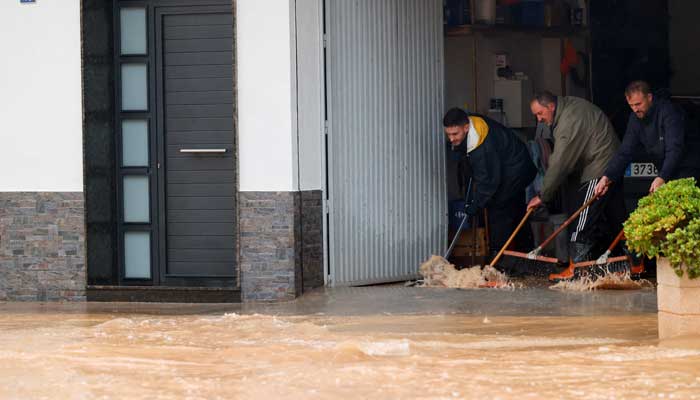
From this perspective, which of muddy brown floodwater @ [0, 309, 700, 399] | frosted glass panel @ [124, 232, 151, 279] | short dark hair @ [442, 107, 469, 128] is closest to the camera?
muddy brown floodwater @ [0, 309, 700, 399]

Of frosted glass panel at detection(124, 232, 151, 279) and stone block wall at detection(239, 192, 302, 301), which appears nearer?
stone block wall at detection(239, 192, 302, 301)

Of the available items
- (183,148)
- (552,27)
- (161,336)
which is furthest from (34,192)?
(552,27)

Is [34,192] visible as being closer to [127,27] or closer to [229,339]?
[127,27]

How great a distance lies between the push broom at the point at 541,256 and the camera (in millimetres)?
13188

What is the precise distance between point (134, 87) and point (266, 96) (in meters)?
1.51

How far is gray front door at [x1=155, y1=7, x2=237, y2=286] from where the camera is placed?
12.8 metres

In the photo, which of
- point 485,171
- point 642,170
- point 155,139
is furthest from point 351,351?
point 642,170

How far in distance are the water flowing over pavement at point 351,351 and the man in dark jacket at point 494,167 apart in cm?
181

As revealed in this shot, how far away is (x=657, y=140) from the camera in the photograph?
12.6 meters

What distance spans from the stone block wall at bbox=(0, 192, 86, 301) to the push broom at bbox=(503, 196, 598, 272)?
4344 mm

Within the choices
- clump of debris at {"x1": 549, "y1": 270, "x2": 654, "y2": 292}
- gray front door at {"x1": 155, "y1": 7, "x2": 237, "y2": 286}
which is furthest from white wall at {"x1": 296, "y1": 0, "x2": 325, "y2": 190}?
clump of debris at {"x1": 549, "y1": 270, "x2": 654, "y2": 292}

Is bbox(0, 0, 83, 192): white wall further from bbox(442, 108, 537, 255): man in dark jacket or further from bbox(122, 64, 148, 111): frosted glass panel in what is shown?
bbox(442, 108, 537, 255): man in dark jacket

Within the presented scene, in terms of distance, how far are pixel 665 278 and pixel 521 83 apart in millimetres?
6402

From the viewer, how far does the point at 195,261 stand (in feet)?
42.5
